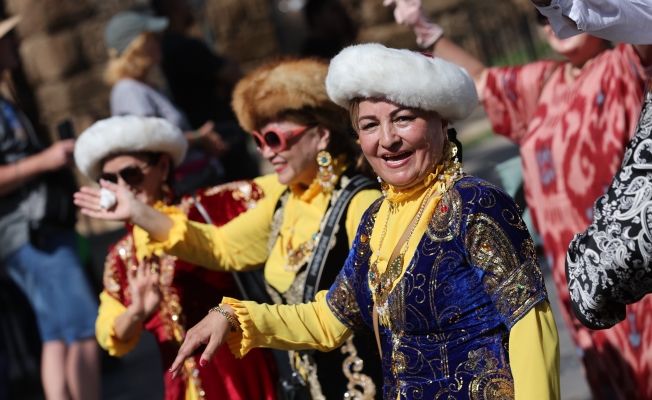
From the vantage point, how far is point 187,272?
3.85m

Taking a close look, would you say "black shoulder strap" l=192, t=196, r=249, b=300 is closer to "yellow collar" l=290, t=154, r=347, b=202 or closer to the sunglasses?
the sunglasses

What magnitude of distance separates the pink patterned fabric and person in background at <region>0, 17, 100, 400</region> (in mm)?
2594

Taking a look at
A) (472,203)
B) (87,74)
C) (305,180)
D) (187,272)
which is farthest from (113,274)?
(87,74)

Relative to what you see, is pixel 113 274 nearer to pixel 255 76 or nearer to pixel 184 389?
pixel 184 389

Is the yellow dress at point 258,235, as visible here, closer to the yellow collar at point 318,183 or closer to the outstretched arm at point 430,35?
the yellow collar at point 318,183

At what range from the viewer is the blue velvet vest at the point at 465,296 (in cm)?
234

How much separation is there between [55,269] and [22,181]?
0.52 meters

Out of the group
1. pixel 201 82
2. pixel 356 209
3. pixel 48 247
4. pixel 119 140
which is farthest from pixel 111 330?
pixel 201 82

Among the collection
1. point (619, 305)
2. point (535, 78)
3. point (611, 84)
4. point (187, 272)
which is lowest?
point (619, 305)

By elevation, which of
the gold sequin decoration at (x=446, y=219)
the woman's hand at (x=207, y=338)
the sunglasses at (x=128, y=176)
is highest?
the sunglasses at (x=128, y=176)

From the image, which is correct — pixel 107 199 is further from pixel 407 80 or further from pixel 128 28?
pixel 128 28

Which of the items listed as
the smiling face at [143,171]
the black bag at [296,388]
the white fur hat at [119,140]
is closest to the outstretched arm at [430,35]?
the white fur hat at [119,140]

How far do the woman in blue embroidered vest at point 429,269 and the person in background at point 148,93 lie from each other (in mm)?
2780

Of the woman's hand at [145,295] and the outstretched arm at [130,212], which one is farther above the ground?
the outstretched arm at [130,212]
